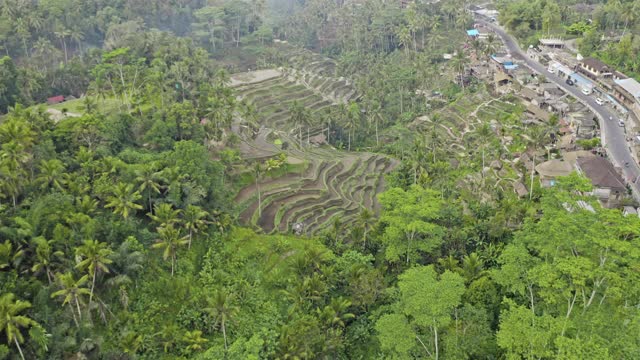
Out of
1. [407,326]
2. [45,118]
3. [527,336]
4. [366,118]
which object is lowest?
[366,118]

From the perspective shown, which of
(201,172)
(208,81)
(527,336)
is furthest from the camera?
(208,81)

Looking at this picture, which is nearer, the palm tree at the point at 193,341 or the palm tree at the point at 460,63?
the palm tree at the point at 193,341

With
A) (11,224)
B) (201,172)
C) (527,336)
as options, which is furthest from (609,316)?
(11,224)

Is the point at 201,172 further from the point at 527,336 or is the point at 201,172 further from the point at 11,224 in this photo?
the point at 527,336

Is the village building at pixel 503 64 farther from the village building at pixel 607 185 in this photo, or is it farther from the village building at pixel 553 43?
the village building at pixel 607 185

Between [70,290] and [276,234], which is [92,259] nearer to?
[70,290]

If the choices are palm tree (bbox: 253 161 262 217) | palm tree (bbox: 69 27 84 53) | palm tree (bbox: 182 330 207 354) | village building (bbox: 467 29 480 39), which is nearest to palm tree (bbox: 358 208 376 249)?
palm tree (bbox: 253 161 262 217)

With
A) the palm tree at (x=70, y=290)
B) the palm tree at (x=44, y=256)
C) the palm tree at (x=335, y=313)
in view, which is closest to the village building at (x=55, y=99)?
the palm tree at (x=44, y=256)
